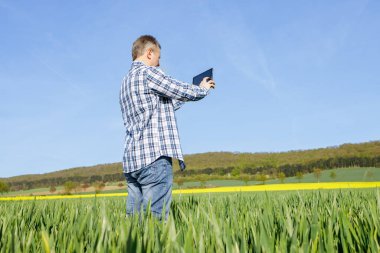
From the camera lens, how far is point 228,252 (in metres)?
1.11

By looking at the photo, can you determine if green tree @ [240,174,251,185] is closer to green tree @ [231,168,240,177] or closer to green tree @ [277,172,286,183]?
green tree @ [231,168,240,177]

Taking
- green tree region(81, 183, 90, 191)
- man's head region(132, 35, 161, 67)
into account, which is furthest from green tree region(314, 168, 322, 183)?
man's head region(132, 35, 161, 67)

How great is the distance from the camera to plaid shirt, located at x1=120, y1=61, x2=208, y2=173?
2.79 m

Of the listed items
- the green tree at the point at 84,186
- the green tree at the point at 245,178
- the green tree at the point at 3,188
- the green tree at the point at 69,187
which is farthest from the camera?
the green tree at the point at 3,188

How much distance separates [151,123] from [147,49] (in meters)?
0.73

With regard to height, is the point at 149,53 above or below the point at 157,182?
above

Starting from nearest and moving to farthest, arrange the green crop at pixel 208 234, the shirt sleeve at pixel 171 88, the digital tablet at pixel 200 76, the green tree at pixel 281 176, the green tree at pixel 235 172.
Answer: the green crop at pixel 208 234 < the shirt sleeve at pixel 171 88 < the digital tablet at pixel 200 76 < the green tree at pixel 281 176 < the green tree at pixel 235 172

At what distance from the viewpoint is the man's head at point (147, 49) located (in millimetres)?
3148

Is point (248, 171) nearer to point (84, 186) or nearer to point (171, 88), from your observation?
point (84, 186)

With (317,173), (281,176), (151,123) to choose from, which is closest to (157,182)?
(151,123)

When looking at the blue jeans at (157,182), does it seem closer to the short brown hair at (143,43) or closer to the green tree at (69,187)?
the short brown hair at (143,43)


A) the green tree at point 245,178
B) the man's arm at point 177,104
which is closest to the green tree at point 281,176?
the green tree at point 245,178

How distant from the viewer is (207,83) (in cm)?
299

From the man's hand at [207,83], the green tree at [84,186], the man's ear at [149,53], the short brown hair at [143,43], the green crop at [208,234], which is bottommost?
the green tree at [84,186]
